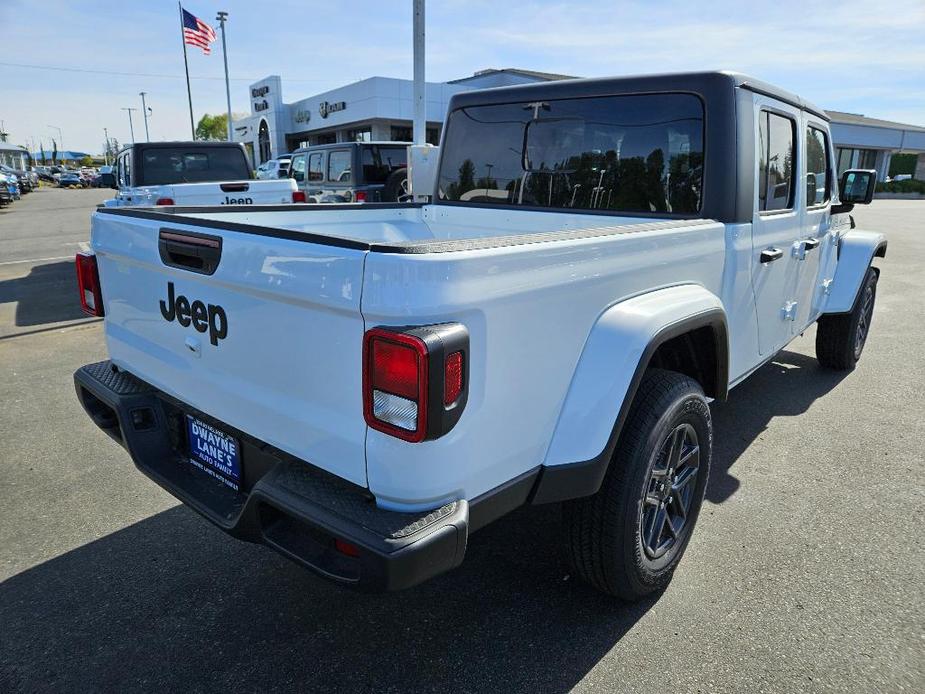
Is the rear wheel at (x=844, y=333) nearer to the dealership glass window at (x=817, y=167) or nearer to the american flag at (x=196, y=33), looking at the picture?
the dealership glass window at (x=817, y=167)

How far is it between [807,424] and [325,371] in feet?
12.4

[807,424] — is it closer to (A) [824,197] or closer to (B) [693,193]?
(A) [824,197]

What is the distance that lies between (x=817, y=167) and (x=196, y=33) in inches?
1179

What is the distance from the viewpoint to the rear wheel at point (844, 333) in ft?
17.2

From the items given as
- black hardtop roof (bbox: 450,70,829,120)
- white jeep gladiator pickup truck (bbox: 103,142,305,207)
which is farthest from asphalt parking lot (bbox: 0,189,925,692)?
white jeep gladiator pickup truck (bbox: 103,142,305,207)

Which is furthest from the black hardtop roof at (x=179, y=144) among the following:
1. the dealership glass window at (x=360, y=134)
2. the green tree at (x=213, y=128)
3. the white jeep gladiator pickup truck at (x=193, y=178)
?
the green tree at (x=213, y=128)

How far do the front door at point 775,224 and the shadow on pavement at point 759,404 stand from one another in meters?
0.68

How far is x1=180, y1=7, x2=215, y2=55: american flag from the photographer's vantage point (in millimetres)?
27562

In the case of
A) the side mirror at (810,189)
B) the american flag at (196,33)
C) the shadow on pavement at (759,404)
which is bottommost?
the shadow on pavement at (759,404)

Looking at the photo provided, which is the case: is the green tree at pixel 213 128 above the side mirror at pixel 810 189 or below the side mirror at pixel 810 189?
above

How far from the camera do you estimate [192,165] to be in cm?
955

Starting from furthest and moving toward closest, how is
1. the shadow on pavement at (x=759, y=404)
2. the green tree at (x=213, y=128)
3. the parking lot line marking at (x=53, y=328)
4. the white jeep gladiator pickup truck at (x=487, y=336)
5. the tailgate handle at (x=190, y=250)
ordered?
the green tree at (x=213, y=128) < the parking lot line marking at (x=53, y=328) < the shadow on pavement at (x=759, y=404) < the tailgate handle at (x=190, y=250) < the white jeep gladiator pickup truck at (x=487, y=336)

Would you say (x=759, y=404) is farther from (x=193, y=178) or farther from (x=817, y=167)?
(x=193, y=178)

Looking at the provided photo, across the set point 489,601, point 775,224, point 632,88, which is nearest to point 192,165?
point 632,88
